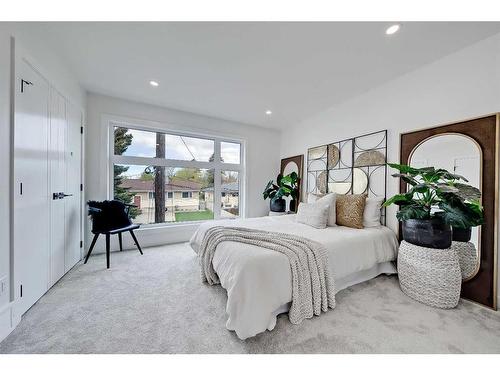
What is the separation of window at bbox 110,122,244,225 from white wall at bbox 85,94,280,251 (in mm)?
196

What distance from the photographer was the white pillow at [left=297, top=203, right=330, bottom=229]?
235cm

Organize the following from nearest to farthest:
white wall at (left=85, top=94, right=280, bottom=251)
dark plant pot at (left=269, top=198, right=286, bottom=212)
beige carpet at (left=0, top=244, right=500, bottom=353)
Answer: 1. beige carpet at (left=0, top=244, right=500, bottom=353)
2. white wall at (left=85, top=94, right=280, bottom=251)
3. dark plant pot at (left=269, top=198, right=286, bottom=212)

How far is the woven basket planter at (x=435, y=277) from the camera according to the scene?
1598 mm

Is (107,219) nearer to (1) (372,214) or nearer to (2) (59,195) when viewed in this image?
(2) (59,195)

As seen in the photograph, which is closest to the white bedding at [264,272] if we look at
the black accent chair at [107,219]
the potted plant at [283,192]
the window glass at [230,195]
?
the black accent chair at [107,219]

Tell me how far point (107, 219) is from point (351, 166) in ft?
11.8

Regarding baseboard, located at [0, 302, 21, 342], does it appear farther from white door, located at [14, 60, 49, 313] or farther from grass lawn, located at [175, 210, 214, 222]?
grass lawn, located at [175, 210, 214, 222]

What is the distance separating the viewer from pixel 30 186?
5.14ft

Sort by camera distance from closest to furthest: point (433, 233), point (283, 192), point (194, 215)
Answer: point (433, 233) < point (283, 192) < point (194, 215)

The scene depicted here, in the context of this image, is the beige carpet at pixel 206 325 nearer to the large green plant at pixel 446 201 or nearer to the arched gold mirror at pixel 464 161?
the arched gold mirror at pixel 464 161

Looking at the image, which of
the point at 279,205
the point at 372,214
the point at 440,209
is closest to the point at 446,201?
the point at 440,209

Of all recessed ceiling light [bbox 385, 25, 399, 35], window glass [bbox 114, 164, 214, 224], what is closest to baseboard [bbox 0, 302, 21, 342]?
window glass [bbox 114, 164, 214, 224]

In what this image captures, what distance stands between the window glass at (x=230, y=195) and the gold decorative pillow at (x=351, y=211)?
7.28 feet

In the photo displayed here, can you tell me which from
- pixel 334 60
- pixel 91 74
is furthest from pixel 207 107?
pixel 334 60
